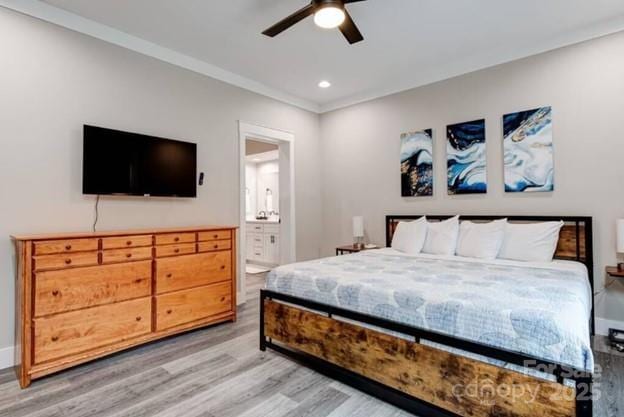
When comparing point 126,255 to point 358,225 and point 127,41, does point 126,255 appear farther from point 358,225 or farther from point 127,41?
point 358,225

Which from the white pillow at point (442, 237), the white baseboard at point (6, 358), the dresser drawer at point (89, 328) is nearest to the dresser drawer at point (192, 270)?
the dresser drawer at point (89, 328)

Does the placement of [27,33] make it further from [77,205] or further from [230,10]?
[230,10]

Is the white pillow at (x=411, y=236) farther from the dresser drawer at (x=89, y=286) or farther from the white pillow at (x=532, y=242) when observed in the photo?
the dresser drawer at (x=89, y=286)

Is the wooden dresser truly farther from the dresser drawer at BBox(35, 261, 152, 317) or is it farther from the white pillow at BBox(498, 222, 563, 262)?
the white pillow at BBox(498, 222, 563, 262)

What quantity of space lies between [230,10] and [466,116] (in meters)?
2.83

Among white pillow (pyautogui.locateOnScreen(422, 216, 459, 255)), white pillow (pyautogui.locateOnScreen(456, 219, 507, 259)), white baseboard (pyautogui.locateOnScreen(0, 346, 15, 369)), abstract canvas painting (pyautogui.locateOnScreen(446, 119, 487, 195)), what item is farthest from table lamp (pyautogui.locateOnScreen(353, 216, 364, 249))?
white baseboard (pyautogui.locateOnScreen(0, 346, 15, 369))

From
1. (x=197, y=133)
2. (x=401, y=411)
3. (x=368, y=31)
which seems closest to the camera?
(x=401, y=411)

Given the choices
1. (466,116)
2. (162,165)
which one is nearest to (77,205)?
(162,165)

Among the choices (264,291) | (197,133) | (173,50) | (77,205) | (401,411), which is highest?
(173,50)

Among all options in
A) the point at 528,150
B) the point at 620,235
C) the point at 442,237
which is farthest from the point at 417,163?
the point at 620,235

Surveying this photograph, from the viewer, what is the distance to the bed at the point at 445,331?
61.2 inches

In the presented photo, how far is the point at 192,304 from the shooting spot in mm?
3273

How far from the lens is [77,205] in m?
2.96

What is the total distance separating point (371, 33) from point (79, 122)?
9.20ft
